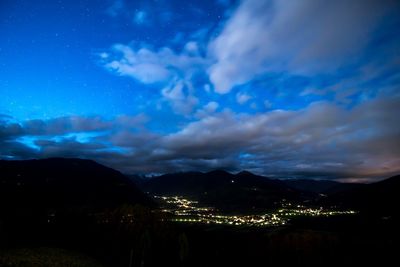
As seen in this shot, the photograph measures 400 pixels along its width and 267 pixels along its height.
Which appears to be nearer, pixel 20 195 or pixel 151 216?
pixel 151 216

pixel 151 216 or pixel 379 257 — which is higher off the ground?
pixel 151 216

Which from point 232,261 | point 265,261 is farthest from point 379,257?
point 232,261

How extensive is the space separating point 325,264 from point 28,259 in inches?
3702

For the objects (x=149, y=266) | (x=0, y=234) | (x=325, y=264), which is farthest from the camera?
(x=325, y=264)

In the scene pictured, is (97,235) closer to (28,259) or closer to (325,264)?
(28,259)

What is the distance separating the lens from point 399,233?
179 m

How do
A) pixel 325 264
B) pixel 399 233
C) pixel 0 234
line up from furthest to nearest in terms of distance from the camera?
1. pixel 399 233
2. pixel 325 264
3. pixel 0 234

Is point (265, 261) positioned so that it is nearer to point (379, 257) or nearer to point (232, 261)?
point (232, 261)

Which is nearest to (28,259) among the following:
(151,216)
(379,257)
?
(151,216)

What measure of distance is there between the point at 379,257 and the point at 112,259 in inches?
3650

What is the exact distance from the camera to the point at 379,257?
103688mm

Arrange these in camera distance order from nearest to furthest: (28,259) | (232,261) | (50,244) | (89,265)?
(28,259)
(89,265)
(50,244)
(232,261)

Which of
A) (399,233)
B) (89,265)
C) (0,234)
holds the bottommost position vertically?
(399,233)

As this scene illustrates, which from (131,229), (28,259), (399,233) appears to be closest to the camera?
(28,259)
